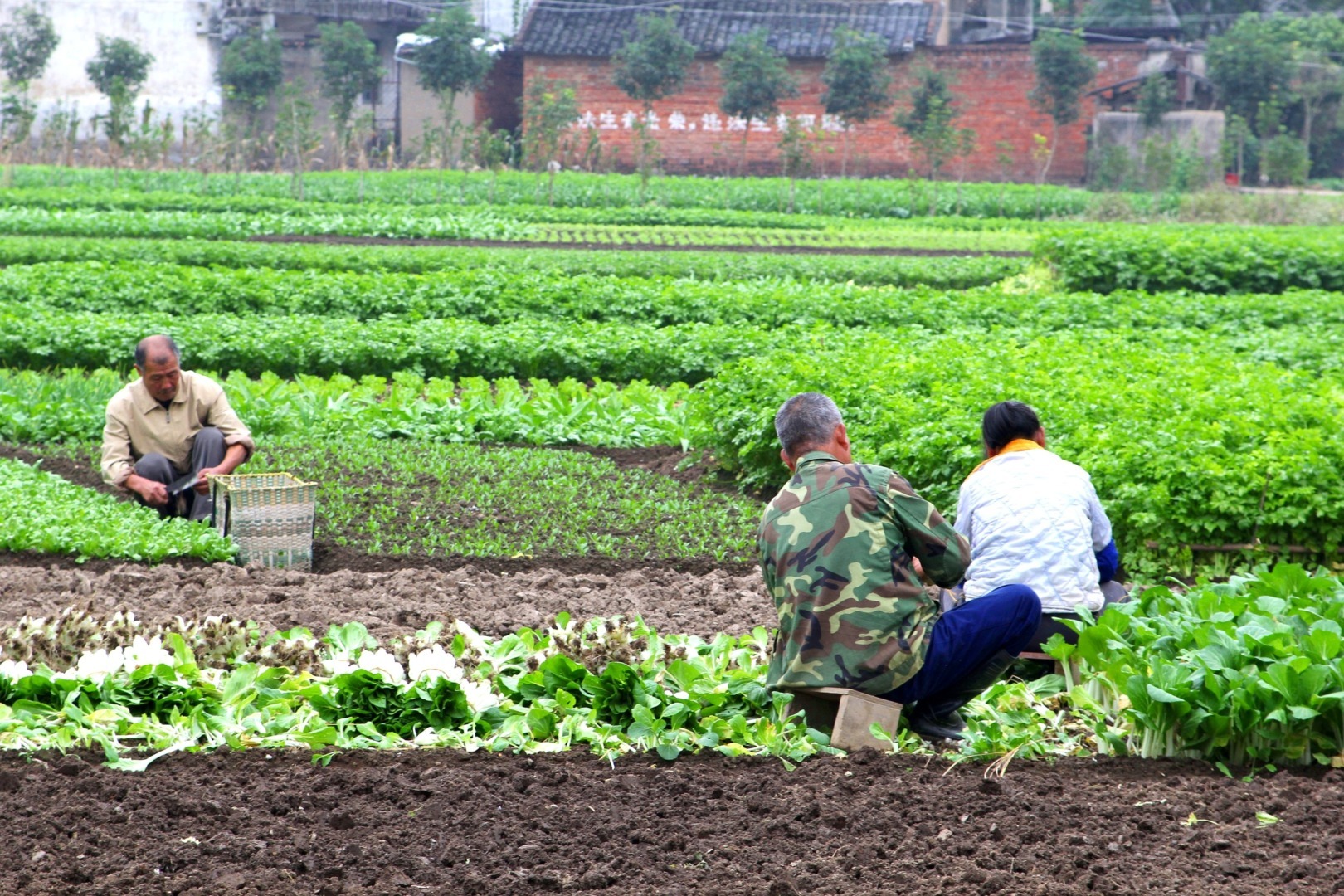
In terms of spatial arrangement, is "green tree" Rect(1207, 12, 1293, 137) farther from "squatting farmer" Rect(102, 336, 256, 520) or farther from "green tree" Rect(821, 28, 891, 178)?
"squatting farmer" Rect(102, 336, 256, 520)

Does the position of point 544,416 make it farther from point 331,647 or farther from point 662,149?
point 662,149

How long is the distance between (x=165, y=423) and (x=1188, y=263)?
18.2 m

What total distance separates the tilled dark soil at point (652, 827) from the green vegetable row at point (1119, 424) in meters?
3.16

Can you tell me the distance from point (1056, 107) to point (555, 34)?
16.9 meters

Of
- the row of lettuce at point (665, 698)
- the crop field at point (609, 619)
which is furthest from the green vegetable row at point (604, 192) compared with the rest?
the row of lettuce at point (665, 698)

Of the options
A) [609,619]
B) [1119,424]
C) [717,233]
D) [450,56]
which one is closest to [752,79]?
[450,56]

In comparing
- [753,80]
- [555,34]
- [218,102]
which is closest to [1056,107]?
[753,80]

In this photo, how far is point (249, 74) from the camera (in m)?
46.7

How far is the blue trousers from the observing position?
470 centimetres

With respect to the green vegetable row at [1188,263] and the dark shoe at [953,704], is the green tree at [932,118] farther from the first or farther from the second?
the dark shoe at [953,704]

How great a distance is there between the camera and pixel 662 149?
47.8 meters

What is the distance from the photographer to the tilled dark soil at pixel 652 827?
3723 millimetres

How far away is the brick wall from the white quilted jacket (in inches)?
1644

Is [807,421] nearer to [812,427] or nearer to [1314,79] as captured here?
[812,427]
